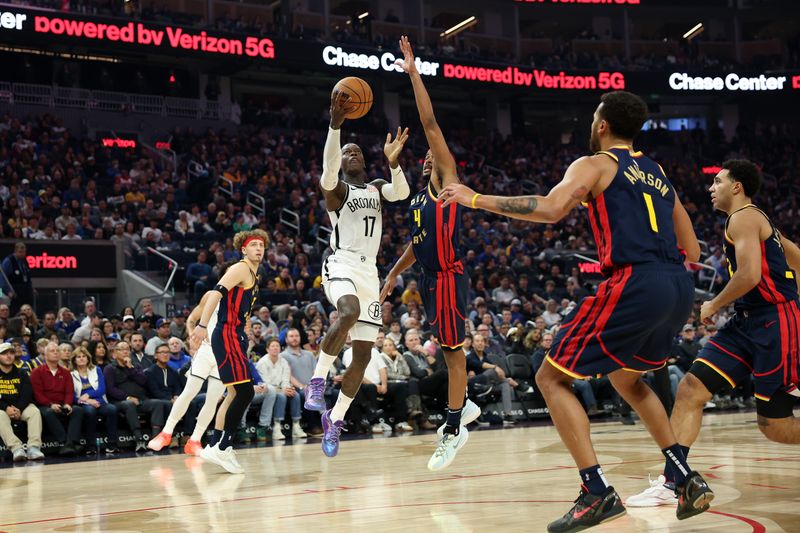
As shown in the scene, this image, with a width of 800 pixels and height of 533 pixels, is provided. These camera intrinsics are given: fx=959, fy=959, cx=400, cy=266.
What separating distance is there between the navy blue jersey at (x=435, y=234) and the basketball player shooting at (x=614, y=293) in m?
2.79

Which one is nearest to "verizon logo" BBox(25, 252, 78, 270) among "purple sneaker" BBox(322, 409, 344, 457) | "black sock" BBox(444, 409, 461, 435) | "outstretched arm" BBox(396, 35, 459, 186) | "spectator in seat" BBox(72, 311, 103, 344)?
"spectator in seat" BBox(72, 311, 103, 344)

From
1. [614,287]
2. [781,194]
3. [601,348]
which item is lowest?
[601,348]

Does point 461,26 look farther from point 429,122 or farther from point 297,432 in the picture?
point 429,122

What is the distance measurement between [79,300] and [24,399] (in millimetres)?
7089

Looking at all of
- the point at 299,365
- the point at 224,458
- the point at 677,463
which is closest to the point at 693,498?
the point at 677,463

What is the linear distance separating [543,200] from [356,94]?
125 inches

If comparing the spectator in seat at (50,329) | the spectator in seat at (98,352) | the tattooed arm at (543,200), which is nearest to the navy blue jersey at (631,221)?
the tattooed arm at (543,200)

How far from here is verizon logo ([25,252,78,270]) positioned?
58.8 feet

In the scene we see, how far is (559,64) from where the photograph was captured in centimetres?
3534

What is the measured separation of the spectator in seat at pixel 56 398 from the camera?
11.3 m

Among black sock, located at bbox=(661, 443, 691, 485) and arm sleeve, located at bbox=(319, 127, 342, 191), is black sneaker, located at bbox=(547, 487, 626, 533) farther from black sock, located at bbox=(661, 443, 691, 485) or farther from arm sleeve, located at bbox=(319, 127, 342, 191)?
arm sleeve, located at bbox=(319, 127, 342, 191)

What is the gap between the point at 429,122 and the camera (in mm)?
7105

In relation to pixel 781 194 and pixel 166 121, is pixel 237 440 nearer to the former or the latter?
pixel 166 121

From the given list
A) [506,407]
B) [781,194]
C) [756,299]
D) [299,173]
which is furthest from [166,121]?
[756,299]
